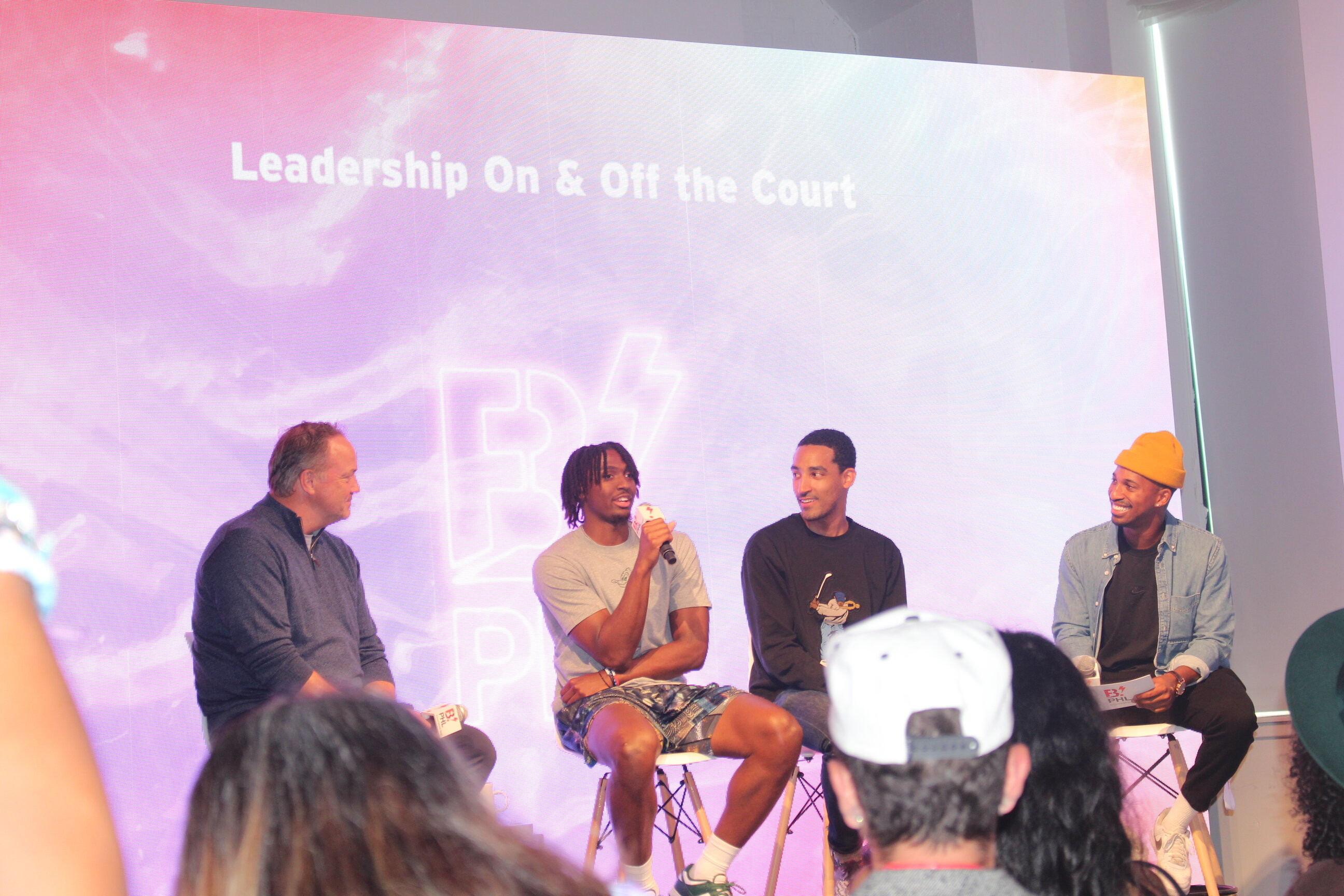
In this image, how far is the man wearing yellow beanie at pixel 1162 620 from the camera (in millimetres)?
3547

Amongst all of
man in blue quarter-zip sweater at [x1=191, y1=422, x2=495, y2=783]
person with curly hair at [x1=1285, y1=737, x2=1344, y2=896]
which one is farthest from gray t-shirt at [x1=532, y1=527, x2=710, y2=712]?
person with curly hair at [x1=1285, y1=737, x2=1344, y2=896]

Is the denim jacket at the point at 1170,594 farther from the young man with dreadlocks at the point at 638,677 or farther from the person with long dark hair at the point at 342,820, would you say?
the person with long dark hair at the point at 342,820

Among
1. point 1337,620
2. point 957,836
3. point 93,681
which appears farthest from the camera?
point 93,681

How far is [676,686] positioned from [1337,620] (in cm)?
202

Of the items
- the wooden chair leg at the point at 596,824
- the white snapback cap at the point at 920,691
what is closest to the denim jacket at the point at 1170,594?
the wooden chair leg at the point at 596,824

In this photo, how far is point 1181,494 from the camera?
492 centimetres

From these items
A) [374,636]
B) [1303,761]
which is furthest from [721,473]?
[1303,761]

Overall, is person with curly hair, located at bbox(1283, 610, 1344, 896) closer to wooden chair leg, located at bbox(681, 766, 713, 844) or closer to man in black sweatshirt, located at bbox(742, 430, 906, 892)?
man in black sweatshirt, located at bbox(742, 430, 906, 892)

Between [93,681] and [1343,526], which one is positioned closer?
[93,681]

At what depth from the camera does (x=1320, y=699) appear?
1.58 m

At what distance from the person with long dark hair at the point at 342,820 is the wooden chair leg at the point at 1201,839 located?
126 inches

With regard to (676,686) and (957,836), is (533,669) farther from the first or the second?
(957,836)

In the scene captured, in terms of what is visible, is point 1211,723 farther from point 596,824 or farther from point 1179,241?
point 1179,241

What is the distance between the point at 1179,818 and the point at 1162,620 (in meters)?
0.63
